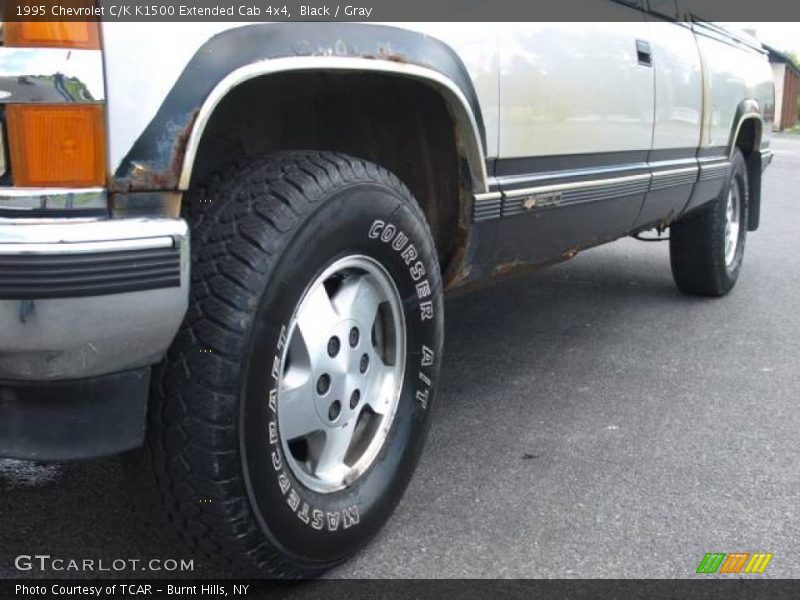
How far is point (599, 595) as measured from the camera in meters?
2.38

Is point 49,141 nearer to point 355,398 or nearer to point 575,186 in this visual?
point 355,398

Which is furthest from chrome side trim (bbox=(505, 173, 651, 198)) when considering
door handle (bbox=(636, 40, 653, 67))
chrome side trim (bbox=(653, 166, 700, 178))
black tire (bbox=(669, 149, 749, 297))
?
black tire (bbox=(669, 149, 749, 297))

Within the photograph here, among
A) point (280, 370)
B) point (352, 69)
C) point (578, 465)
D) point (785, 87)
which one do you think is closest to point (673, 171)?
point (578, 465)

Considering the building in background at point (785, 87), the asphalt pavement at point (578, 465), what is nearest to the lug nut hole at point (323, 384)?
the asphalt pavement at point (578, 465)

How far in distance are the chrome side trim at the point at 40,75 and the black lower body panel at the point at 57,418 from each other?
0.51 metres

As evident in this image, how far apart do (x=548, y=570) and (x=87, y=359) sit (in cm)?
130

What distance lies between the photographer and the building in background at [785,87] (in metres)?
39.9

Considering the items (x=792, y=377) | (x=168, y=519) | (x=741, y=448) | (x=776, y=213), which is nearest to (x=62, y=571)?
(x=168, y=519)

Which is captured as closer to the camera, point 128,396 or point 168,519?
point 128,396

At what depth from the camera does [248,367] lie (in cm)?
202

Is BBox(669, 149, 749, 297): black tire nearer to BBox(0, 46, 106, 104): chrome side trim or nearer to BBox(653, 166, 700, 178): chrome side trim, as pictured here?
BBox(653, 166, 700, 178): chrome side trim

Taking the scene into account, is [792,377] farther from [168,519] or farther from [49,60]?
[49,60]

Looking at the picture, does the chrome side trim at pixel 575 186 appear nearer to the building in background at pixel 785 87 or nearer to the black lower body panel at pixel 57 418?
the black lower body panel at pixel 57 418

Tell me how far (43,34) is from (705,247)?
4.41m
